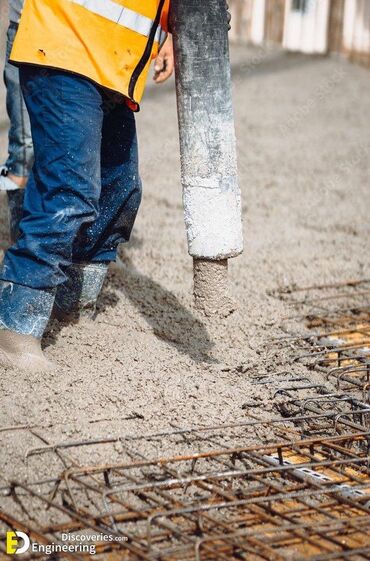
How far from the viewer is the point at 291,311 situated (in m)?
4.62

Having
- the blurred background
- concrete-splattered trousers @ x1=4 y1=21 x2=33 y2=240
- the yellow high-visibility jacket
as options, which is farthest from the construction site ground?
the blurred background

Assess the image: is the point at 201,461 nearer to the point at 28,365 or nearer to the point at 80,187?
the point at 28,365

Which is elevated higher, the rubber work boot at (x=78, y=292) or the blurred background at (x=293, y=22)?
the blurred background at (x=293, y=22)

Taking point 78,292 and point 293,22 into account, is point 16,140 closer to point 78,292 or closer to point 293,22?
point 78,292

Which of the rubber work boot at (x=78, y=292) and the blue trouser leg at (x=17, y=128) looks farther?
the blue trouser leg at (x=17, y=128)

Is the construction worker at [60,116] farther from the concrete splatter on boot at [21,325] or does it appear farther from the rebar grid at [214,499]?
the rebar grid at [214,499]

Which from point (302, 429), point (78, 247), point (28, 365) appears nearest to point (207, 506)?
point (302, 429)

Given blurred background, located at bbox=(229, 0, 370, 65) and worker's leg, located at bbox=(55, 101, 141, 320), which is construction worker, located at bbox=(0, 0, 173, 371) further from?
blurred background, located at bbox=(229, 0, 370, 65)

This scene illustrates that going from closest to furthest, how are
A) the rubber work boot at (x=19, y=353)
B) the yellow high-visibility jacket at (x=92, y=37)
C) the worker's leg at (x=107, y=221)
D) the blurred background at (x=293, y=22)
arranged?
the yellow high-visibility jacket at (x=92, y=37) < the rubber work boot at (x=19, y=353) < the worker's leg at (x=107, y=221) < the blurred background at (x=293, y=22)

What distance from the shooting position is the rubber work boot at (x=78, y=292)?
3943mm

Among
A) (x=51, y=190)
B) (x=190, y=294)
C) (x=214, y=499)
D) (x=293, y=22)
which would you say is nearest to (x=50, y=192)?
(x=51, y=190)

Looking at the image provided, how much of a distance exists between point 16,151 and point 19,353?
146cm

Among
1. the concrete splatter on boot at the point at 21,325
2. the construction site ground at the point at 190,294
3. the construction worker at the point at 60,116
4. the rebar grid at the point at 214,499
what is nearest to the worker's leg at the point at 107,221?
the construction site ground at the point at 190,294

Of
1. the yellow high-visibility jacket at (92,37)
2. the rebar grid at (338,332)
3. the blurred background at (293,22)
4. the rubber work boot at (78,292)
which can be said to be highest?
the blurred background at (293,22)
